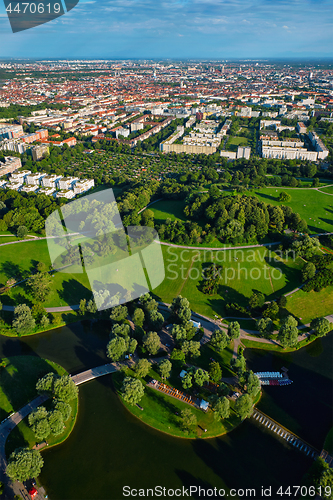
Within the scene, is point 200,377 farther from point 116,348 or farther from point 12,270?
point 12,270

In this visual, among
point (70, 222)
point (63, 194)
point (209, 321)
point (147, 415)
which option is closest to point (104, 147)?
point (63, 194)

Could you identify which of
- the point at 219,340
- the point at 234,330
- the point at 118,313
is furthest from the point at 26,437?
the point at 234,330

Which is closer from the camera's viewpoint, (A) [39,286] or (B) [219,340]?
(B) [219,340]

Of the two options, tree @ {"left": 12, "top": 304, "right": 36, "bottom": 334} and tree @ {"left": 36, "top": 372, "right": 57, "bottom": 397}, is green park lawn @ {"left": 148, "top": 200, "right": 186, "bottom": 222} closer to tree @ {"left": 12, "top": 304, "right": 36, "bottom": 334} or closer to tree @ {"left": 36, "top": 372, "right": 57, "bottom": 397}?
tree @ {"left": 12, "top": 304, "right": 36, "bottom": 334}

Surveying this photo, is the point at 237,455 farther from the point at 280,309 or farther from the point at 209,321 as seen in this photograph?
the point at 280,309

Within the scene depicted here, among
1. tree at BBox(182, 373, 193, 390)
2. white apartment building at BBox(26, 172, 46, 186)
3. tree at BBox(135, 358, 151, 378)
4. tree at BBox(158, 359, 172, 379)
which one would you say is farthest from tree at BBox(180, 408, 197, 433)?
white apartment building at BBox(26, 172, 46, 186)

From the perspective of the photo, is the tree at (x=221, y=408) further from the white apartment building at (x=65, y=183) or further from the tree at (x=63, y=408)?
the white apartment building at (x=65, y=183)

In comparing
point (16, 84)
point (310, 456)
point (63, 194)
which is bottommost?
point (310, 456)
